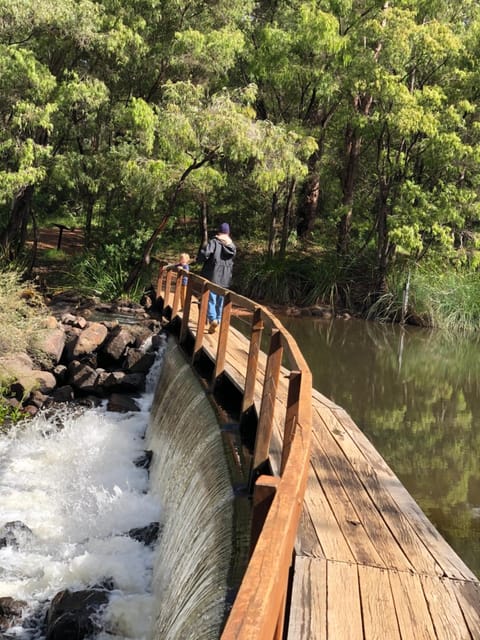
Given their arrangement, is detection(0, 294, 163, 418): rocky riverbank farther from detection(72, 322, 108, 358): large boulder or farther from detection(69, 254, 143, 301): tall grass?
detection(69, 254, 143, 301): tall grass

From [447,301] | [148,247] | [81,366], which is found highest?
[148,247]

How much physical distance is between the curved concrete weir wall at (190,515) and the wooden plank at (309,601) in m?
0.47

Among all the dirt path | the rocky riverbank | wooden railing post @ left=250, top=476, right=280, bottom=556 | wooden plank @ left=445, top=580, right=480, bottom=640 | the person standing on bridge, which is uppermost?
the person standing on bridge

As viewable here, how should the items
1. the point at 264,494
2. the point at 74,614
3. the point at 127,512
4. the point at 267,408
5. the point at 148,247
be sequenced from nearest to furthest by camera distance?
1. the point at 264,494
2. the point at 267,408
3. the point at 74,614
4. the point at 127,512
5. the point at 148,247

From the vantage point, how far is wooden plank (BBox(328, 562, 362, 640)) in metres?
2.58

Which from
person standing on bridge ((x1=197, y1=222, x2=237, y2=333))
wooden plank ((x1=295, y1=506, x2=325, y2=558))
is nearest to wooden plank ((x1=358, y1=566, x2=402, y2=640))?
wooden plank ((x1=295, y1=506, x2=325, y2=558))

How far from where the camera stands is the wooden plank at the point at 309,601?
2.53m

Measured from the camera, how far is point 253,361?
5590mm

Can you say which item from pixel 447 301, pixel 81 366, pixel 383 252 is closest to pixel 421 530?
pixel 81 366

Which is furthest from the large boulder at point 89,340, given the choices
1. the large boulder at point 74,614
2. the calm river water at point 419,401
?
the large boulder at point 74,614

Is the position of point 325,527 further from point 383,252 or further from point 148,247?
point 383,252

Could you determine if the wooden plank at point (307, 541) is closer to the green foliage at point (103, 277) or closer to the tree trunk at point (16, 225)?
the green foliage at point (103, 277)

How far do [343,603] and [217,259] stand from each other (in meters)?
7.68

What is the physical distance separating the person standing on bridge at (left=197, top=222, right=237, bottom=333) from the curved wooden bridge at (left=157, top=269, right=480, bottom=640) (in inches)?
194
